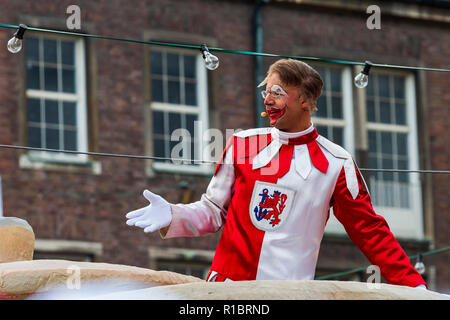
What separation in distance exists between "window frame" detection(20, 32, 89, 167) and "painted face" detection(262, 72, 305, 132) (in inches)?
465

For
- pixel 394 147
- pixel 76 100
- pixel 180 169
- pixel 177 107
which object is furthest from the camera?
pixel 394 147

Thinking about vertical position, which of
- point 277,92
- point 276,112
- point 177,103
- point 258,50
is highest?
point 258,50

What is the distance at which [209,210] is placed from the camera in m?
7.04

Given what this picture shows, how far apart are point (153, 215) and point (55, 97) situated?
12.4 m

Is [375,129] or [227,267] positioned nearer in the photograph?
[227,267]

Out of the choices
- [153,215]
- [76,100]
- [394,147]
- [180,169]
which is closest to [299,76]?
[153,215]

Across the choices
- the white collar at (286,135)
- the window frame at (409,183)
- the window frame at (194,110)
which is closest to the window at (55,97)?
the window frame at (194,110)

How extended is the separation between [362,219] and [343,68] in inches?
570

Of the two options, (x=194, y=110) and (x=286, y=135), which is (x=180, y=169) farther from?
(x=286, y=135)

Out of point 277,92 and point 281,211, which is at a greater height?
point 277,92

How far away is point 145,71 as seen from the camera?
1988cm

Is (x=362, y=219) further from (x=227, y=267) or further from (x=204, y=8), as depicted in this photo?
(x=204, y=8)

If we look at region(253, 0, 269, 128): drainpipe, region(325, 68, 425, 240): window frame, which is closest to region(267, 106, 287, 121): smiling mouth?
region(253, 0, 269, 128): drainpipe
